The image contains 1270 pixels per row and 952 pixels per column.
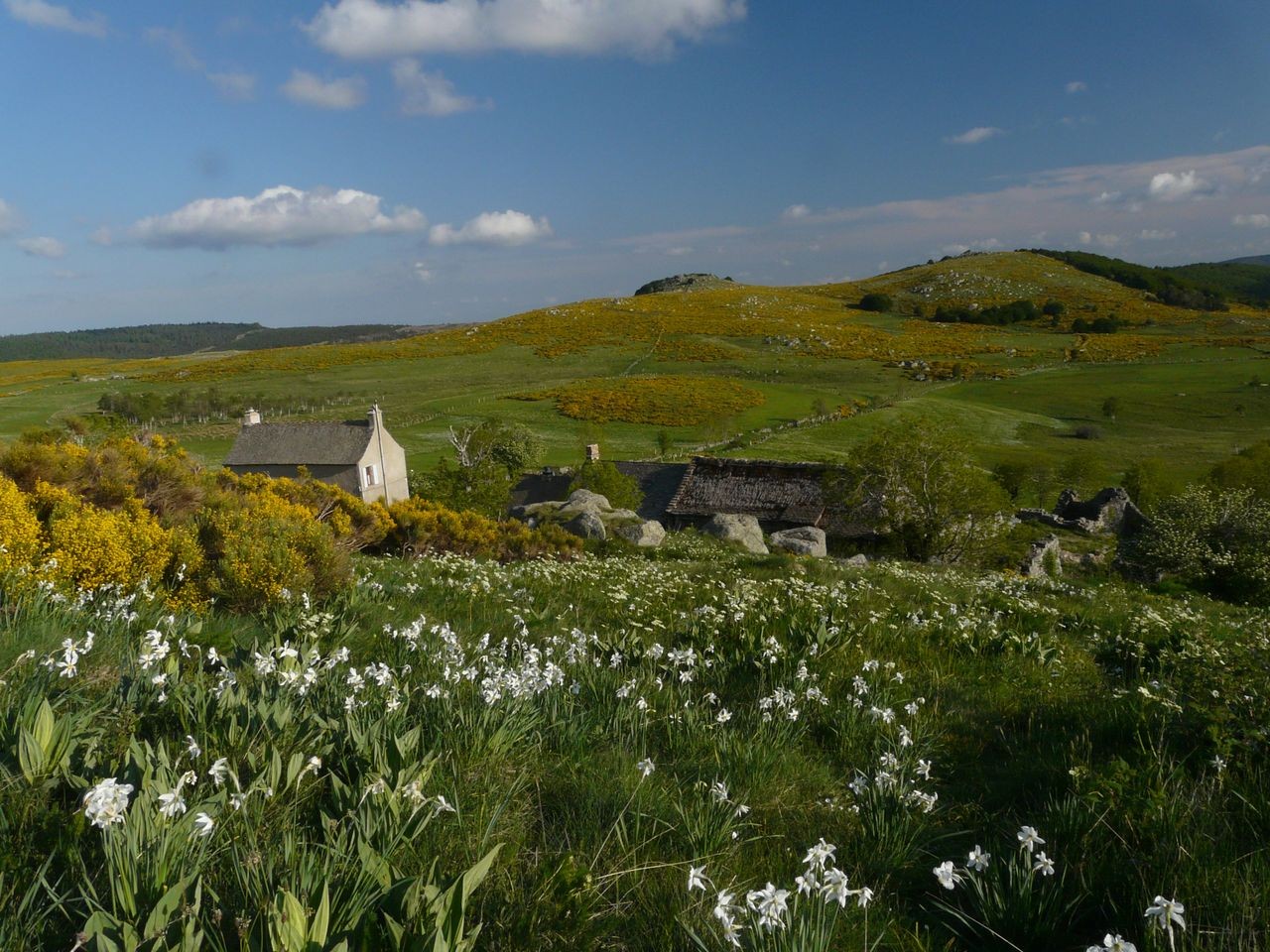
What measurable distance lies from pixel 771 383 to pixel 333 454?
87.6 metres

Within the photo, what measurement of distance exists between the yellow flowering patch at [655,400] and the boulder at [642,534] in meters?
75.0

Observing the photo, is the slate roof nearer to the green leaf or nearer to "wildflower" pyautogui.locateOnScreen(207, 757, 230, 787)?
"wildflower" pyautogui.locateOnScreen(207, 757, 230, 787)

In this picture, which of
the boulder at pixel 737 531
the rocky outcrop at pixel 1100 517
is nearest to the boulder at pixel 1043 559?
the rocky outcrop at pixel 1100 517

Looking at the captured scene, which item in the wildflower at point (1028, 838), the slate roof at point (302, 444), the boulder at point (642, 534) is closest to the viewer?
the wildflower at point (1028, 838)

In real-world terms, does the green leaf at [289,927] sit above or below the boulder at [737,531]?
above

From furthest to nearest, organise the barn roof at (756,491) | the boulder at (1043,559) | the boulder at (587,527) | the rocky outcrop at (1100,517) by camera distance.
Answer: the rocky outcrop at (1100,517) < the barn roof at (756,491) < the boulder at (1043,559) < the boulder at (587,527)

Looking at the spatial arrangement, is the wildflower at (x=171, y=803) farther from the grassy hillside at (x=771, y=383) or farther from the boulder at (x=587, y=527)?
the grassy hillside at (x=771, y=383)

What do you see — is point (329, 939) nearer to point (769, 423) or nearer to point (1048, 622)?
point (1048, 622)

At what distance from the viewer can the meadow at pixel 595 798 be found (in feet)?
8.48

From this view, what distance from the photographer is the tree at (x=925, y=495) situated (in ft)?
131

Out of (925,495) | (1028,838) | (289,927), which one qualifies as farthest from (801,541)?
(289,927)

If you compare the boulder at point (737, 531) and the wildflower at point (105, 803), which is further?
the boulder at point (737, 531)

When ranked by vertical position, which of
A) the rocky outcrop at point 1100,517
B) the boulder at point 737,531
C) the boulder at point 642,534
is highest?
the boulder at point 642,534

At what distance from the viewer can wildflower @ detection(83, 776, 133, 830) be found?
2568 mm
